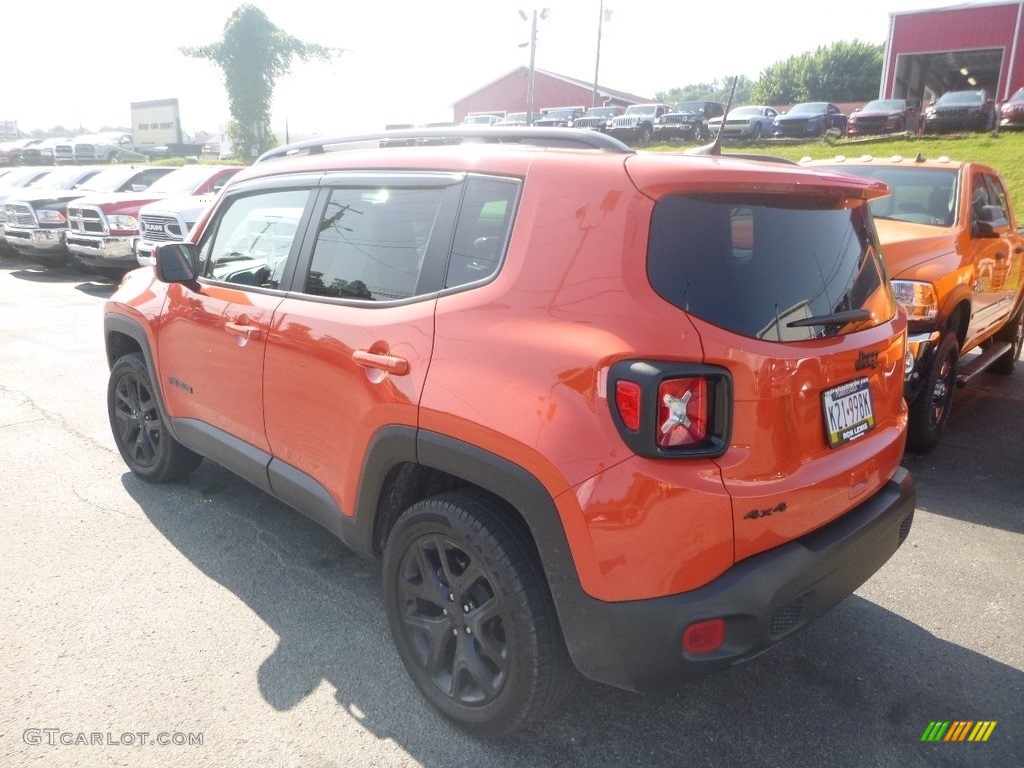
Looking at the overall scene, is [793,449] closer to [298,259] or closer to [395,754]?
[395,754]

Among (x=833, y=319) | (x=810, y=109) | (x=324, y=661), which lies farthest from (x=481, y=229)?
(x=810, y=109)

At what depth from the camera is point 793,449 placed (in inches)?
87.4

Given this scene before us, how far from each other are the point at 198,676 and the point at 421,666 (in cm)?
83

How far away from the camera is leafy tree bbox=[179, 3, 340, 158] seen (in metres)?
37.1

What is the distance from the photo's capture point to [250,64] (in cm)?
3762

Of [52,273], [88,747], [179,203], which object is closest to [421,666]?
[88,747]

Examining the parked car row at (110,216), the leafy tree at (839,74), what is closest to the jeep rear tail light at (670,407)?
the parked car row at (110,216)

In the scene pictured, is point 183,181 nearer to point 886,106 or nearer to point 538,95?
point 886,106

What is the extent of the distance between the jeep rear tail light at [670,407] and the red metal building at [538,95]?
1914 inches

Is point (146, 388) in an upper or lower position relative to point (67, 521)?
upper

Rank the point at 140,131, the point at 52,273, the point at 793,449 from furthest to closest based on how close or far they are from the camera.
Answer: the point at 140,131 → the point at 52,273 → the point at 793,449

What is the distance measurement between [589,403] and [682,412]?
0.24 meters

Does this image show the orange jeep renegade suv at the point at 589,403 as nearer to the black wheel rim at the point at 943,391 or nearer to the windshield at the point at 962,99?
the black wheel rim at the point at 943,391

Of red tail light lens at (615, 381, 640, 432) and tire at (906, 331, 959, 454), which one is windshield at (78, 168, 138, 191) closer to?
tire at (906, 331, 959, 454)
